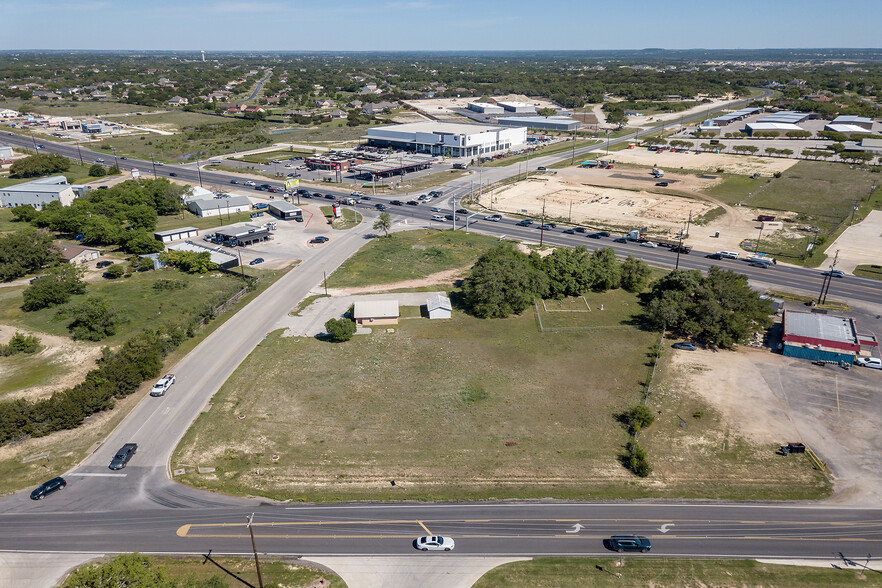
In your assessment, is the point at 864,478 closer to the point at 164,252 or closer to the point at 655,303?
the point at 655,303

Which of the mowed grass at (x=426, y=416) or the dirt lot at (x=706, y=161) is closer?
the mowed grass at (x=426, y=416)

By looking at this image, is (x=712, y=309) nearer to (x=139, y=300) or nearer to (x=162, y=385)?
(x=162, y=385)

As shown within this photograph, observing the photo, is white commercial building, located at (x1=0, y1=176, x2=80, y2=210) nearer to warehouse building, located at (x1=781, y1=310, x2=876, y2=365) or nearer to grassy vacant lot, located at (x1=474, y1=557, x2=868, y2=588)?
grassy vacant lot, located at (x1=474, y1=557, x2=868, y2=588)

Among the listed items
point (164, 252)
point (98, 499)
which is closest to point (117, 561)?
point (98, 499)

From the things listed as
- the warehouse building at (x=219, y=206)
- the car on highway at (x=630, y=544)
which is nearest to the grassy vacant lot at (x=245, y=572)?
the car on highway at (x=630, y=544)

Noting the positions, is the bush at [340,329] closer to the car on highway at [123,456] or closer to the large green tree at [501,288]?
the large green tree at [501,288]

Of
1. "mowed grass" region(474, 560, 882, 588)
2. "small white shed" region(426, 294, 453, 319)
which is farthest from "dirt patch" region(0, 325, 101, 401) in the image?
"mowed grass" region(474, 560, 882, 588)
